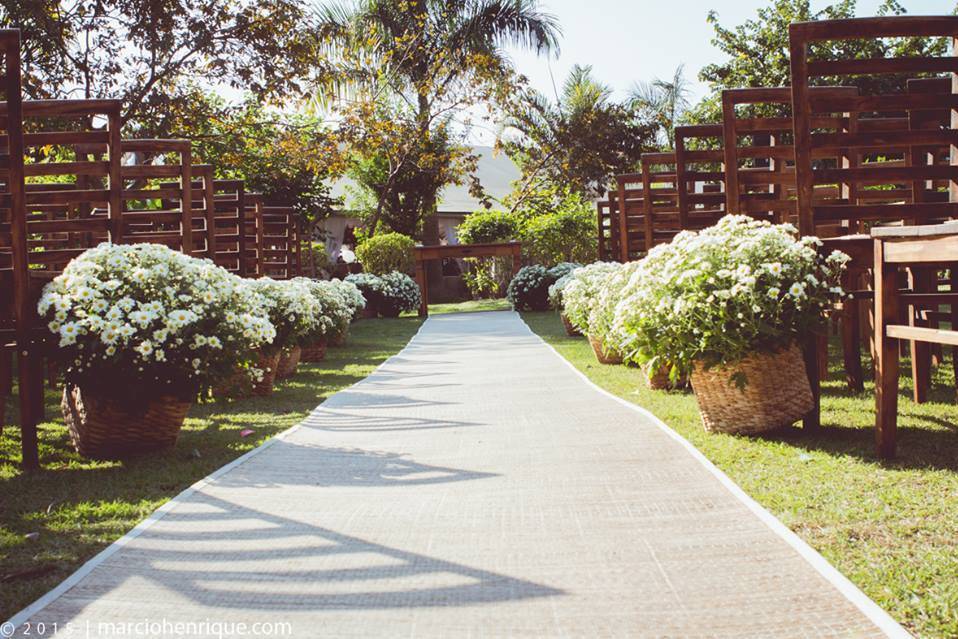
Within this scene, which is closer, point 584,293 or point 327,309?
point 584,293

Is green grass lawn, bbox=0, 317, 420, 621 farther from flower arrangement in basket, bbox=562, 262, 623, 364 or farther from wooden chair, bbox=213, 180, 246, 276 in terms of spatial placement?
wooden chair, bbox=213, 180, 246, 276

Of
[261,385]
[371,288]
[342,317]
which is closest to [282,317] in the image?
[261,385]

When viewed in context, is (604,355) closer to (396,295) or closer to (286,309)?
(286,309)

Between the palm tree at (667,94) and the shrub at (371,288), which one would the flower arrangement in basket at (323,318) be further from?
the palm tree at (667,94)

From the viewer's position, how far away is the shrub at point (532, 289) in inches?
734

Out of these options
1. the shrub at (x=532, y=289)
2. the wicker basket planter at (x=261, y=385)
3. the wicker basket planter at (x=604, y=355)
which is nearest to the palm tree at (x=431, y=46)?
the shrub at (x=532, y=289)

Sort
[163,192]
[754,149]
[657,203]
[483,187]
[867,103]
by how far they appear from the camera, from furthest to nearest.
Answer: [483,187]
[657,203]
[163,192]
[754,149]
[867,103]

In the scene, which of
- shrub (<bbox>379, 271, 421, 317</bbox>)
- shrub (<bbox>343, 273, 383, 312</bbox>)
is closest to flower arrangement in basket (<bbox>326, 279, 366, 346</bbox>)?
shrub (<bbox>343, 273, 383, 312</bbox>)

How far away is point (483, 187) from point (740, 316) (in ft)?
105

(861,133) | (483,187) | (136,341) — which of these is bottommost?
(136,341)

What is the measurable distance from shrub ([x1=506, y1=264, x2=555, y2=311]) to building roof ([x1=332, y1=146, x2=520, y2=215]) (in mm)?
10450

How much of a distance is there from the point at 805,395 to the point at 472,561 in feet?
7.55

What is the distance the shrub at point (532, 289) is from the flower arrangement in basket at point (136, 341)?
1432 cm

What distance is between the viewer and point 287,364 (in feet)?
26.1
